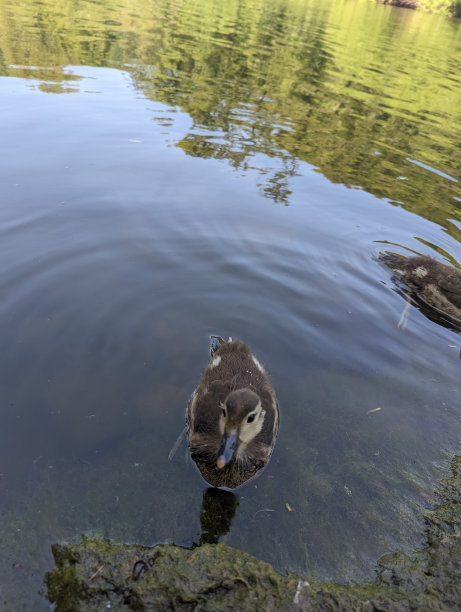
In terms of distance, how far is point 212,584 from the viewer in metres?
2.85

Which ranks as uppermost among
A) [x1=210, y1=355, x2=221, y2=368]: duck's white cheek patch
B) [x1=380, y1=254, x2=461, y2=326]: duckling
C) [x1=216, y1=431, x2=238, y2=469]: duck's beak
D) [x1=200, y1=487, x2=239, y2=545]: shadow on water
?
[x1=216, y1=431, x2=238, y2=469]: duck's beak

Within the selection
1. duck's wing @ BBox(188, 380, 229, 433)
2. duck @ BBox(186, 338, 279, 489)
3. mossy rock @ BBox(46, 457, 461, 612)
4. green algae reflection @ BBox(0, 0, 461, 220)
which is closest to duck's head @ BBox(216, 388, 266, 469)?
duck @ BBox(186, 338, 279, 489)

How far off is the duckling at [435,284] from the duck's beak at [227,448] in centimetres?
433

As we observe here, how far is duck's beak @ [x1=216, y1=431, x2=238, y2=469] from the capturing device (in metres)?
3.41

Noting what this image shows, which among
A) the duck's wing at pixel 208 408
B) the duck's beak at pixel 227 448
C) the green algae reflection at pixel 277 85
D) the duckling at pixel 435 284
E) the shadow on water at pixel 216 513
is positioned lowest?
the green algae reflection at pixel 277 85

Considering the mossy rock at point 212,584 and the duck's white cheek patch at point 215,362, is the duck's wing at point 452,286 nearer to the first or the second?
the duck's white cheek patch at point 215,362

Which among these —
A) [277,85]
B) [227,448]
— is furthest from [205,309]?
[277,85]

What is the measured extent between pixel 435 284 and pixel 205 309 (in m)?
3.40

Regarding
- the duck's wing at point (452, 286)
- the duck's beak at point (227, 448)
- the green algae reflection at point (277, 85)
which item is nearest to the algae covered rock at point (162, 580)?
the duck's beak at point (227, 448)

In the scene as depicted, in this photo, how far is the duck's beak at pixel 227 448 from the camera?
11.2 feet

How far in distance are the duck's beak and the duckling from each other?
14.2 ft

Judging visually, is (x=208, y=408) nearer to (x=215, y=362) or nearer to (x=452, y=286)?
(x=215, y=362)

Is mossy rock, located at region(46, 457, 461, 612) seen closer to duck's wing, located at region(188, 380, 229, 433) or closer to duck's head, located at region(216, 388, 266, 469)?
duck's head, located at region(216, 388, 266, 469)

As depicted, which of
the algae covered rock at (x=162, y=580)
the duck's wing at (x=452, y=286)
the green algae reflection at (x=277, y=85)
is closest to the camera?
the algae covered rock at (x=162, y=580)
